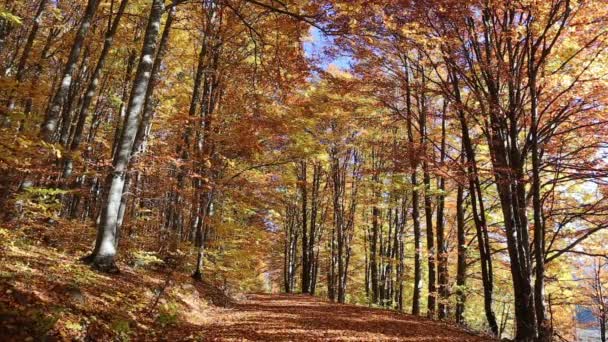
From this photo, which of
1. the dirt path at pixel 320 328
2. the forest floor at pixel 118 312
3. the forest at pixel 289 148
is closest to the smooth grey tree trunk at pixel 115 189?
the forest at pixel 289 148

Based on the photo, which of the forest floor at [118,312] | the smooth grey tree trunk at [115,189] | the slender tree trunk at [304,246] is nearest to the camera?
the forest floor at [118,312]

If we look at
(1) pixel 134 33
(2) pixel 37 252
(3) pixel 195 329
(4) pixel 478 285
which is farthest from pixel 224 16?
(4) pixel 478 285

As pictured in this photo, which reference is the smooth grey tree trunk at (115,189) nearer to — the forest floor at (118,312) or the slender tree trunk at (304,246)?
the forest floor at (118,312)

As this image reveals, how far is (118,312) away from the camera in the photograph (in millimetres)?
6473

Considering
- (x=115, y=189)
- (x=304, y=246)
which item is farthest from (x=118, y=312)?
(x=304, y=246)

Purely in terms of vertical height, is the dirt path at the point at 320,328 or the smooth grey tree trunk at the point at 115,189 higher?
the smooth grey tree trunk at the point at 115,189

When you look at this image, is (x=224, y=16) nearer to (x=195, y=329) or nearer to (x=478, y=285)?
(x=195, y=329)

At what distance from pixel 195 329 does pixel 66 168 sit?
700cm

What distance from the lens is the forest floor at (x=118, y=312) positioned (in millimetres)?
5055

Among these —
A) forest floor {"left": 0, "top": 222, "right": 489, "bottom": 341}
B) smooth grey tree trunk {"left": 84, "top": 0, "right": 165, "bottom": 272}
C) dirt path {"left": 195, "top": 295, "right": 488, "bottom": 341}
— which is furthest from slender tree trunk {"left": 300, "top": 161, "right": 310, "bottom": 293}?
smooth grey tree trunk {"left": 84, "top": 0, "right": 165, "bottom": 272}

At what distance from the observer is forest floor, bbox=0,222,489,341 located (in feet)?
16.6

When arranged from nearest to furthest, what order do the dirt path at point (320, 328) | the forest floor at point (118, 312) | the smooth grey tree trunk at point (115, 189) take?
the forest floor at point (118, 312), the dirt path at point (320, 328), the smooth grey tree trunk at point (115, 189)

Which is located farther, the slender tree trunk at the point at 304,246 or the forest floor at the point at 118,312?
the slender tree trunk at the point at 304,246

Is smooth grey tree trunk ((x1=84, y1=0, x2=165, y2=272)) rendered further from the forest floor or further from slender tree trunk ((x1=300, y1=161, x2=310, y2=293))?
slender tree trunk ((x1=300, y1=161, x2=310, y2=293))
